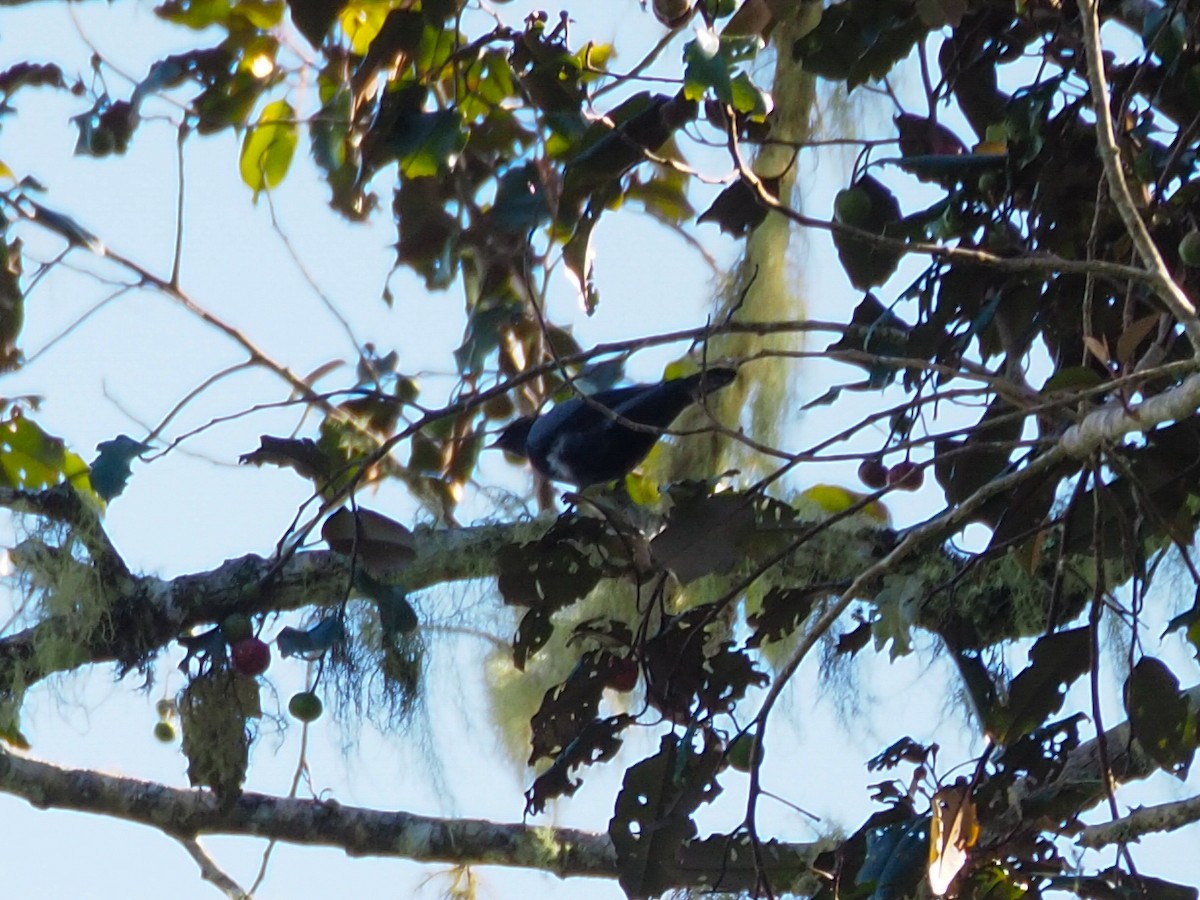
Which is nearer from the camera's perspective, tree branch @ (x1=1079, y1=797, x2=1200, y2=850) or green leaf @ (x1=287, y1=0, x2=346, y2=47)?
tree branch @ (x1=1079, y1=797, x2=1200, y2=850)

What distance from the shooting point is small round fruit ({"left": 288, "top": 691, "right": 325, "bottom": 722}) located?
8.33 ft

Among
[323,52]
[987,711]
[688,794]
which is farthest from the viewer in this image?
[323,52]

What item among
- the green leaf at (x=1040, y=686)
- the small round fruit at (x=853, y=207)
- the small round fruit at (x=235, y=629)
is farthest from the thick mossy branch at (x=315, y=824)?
the small round fruit at (x=853, y=207)

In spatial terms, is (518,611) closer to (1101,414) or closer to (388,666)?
(388,666)

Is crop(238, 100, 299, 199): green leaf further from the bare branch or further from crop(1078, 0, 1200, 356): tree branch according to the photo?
crop(1078, 0, 1200, 356): tree branch

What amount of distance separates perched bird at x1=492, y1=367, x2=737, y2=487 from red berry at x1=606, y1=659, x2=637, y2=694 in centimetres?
108

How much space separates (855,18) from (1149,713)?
1.15m

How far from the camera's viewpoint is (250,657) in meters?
2.45

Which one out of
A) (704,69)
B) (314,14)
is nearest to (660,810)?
(704,69)

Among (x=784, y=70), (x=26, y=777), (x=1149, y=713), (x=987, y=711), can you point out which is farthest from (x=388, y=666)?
(x=784, y=70)

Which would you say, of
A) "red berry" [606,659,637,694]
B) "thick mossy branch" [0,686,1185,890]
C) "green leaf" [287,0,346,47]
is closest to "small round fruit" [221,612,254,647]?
"thick mossy branch" [0,686,1185,890]

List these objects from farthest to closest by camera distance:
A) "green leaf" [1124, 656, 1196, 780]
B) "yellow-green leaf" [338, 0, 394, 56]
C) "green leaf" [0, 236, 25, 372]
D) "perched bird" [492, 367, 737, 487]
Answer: "perched bird" [492, 367, 737, 487] → "green leaf" [0, 236, 25, 372] → "yellow-green leaf" [338, 0, 394, 56] → "green leaf" [1124, 656, 1196, 780]

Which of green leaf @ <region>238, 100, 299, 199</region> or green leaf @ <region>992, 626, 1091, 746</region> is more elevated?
green leaf @ <region>238, 100, 299, 199</region>

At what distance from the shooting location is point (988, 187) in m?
2.22
